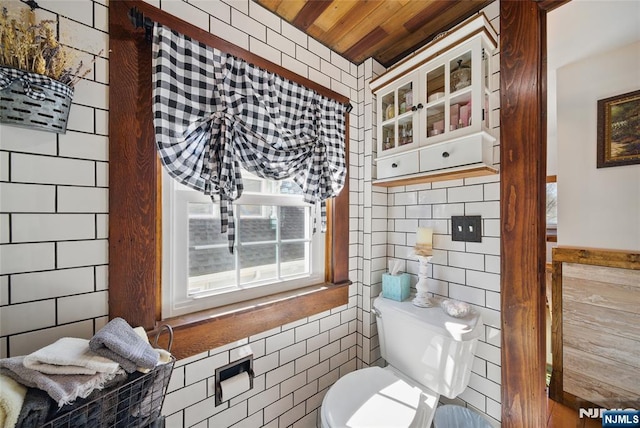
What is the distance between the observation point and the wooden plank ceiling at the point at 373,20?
111 centimetres

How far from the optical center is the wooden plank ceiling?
111 cm

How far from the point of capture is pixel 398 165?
132 cm

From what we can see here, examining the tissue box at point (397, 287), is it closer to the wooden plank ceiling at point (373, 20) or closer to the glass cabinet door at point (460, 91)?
the glass cabinet door at point (460, 91)

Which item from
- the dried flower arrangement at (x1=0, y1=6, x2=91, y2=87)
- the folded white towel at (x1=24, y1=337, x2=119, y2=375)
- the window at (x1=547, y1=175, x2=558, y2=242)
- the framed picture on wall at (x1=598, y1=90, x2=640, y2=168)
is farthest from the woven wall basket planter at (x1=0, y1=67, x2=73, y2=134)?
the window at (x1=547, y1=175, x2=558, y2=242)

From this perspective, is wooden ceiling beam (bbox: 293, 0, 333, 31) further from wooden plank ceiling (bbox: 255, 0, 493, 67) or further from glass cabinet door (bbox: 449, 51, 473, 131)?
glass cabinet door (bbox: 449, 51, 473, 131)

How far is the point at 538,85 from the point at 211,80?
1.37m

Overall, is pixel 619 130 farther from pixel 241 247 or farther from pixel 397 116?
pixel 241 247

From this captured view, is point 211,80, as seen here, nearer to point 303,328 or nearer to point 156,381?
point 156,381

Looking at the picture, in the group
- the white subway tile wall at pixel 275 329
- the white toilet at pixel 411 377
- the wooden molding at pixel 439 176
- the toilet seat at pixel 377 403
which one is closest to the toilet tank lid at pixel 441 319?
the white toilet at pixel 411 377

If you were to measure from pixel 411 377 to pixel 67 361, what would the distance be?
1312 mm

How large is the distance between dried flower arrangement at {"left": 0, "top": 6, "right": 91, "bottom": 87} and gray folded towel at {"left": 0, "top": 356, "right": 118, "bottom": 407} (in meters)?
0.70

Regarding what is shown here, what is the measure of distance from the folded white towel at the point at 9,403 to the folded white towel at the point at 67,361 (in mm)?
43

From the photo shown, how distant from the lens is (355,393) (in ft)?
3.44

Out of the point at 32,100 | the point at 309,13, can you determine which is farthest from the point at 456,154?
the point at 32,100
